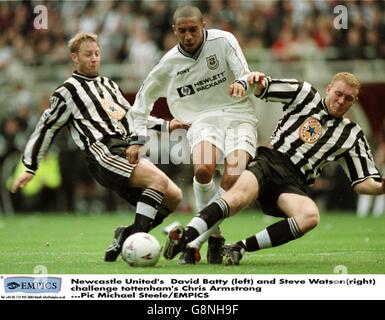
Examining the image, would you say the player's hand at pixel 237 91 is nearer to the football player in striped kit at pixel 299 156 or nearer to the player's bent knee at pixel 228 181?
the football player in striped kit at pixel 299 156

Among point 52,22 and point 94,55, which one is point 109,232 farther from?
point 52,22

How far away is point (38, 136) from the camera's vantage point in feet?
22.8

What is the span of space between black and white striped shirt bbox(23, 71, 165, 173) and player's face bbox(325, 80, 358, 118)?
162 cm

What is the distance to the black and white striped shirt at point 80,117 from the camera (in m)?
6.84

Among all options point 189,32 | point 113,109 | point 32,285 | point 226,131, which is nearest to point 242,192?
point 226,131

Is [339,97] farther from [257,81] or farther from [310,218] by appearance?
[310,218]

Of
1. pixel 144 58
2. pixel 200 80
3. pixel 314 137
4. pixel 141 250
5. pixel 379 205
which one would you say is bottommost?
pixel 141 250

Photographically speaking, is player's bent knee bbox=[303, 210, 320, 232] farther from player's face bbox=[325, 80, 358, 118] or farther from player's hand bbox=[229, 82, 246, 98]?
player's hand bbox=[229, 82, 246, 98]

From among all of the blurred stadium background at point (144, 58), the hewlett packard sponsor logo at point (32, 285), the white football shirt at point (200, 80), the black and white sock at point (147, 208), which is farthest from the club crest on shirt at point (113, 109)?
the blurred stadium background at point (144, 58)

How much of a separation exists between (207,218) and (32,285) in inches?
50.9

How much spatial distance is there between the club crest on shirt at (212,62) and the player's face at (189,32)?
0.13m

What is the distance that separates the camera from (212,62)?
6.68 metres

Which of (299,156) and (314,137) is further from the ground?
(314,137)

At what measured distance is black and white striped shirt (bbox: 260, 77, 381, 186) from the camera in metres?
6.59
